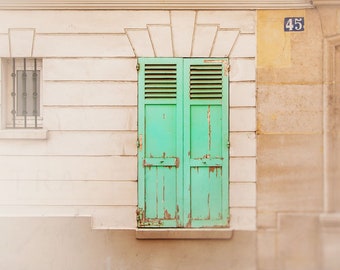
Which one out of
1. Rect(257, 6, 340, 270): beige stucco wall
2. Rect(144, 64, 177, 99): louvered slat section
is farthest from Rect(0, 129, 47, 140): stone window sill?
Rect(257, 6, 340, 270): beige stucco wall

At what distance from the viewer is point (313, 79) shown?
564 cm

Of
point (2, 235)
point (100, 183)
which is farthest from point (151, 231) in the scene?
point (2, 235)

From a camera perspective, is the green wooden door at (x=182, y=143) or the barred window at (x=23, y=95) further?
the barred window at (x=23, y=95)

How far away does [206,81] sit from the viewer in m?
5.65

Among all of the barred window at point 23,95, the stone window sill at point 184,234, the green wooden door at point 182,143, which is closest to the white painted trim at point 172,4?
the green wooden door at point 182,143

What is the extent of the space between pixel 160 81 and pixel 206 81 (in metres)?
0.55

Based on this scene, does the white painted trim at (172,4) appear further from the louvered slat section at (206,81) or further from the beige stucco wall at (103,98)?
the louvered slat section at (206,81)

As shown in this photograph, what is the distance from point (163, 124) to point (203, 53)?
978 mm

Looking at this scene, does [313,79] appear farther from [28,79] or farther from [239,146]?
[28,79]

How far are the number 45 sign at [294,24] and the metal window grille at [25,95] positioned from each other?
10.1 feet

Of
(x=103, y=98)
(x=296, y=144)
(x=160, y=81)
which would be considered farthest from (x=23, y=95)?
(x=296, y=144)

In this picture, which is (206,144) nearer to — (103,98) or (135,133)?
(135,133)

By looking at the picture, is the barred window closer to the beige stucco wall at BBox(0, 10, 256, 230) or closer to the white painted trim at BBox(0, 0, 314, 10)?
the beige stucco wall at BBox(0, 10, 256, 230)

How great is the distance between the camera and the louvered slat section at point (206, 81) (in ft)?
18.5
